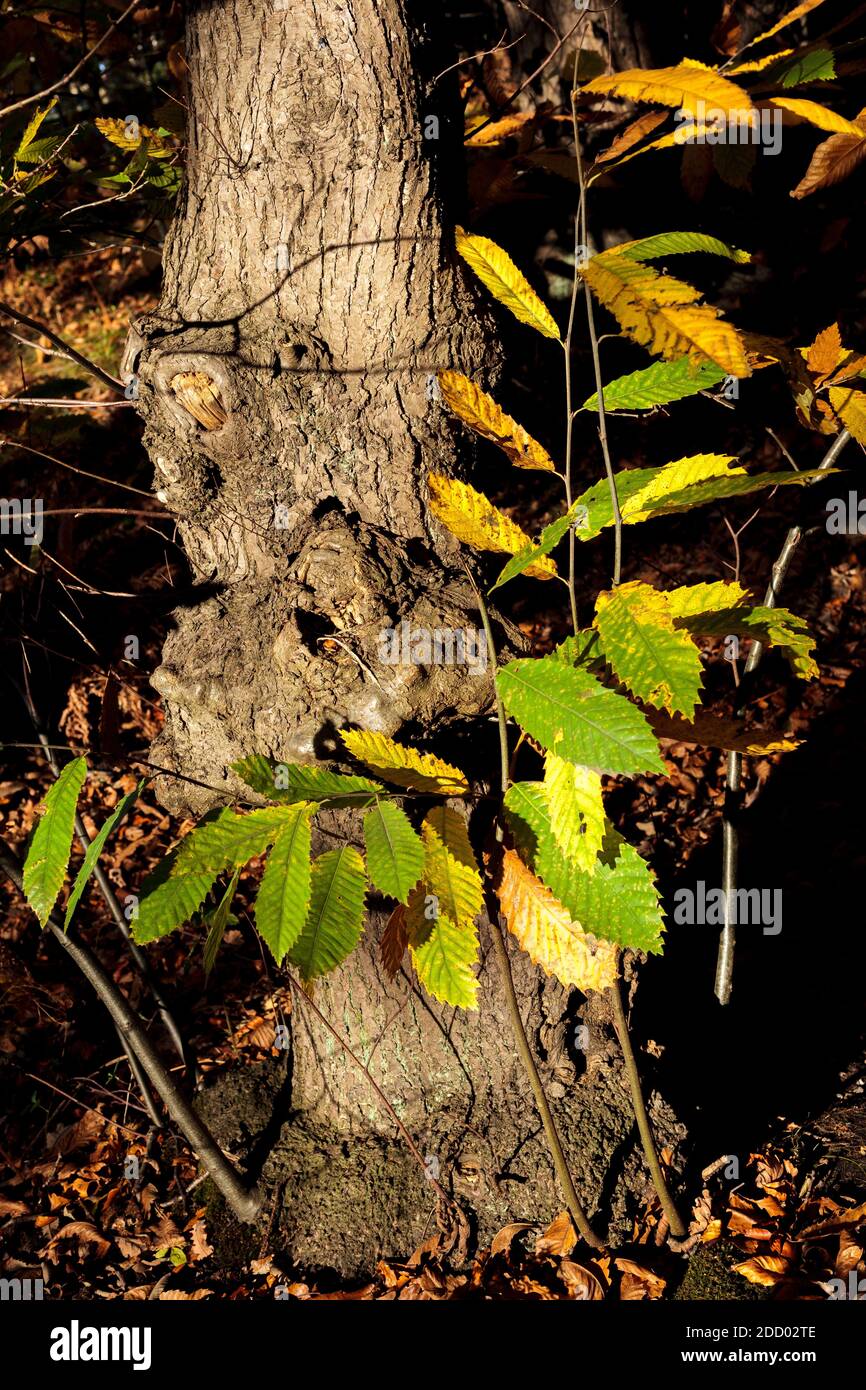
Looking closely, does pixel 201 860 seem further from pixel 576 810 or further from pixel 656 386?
pixel 656 386

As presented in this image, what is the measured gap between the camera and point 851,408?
1.68 meters

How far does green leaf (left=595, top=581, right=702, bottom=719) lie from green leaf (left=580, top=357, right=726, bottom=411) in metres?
0.40

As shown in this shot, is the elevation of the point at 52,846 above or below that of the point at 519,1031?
above

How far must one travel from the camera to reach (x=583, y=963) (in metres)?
1.59

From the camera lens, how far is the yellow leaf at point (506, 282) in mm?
1560

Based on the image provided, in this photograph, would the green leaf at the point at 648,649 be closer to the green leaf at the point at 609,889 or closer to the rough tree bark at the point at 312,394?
the green leaf at the point at 609,889

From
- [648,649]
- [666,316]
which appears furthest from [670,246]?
[648,649]

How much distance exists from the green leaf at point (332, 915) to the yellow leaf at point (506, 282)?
0.93m

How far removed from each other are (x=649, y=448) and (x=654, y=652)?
373 cm

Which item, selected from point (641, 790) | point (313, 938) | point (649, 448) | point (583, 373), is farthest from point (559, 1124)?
point (583, 373)

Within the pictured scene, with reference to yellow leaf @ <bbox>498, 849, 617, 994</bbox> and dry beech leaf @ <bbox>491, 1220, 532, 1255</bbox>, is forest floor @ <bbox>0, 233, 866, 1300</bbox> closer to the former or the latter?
dry beech leaf @ <bbox>491, 1220, 532, 1255</bbox>

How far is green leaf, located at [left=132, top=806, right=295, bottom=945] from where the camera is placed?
1.36 meters

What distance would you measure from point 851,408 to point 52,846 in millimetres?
1593
